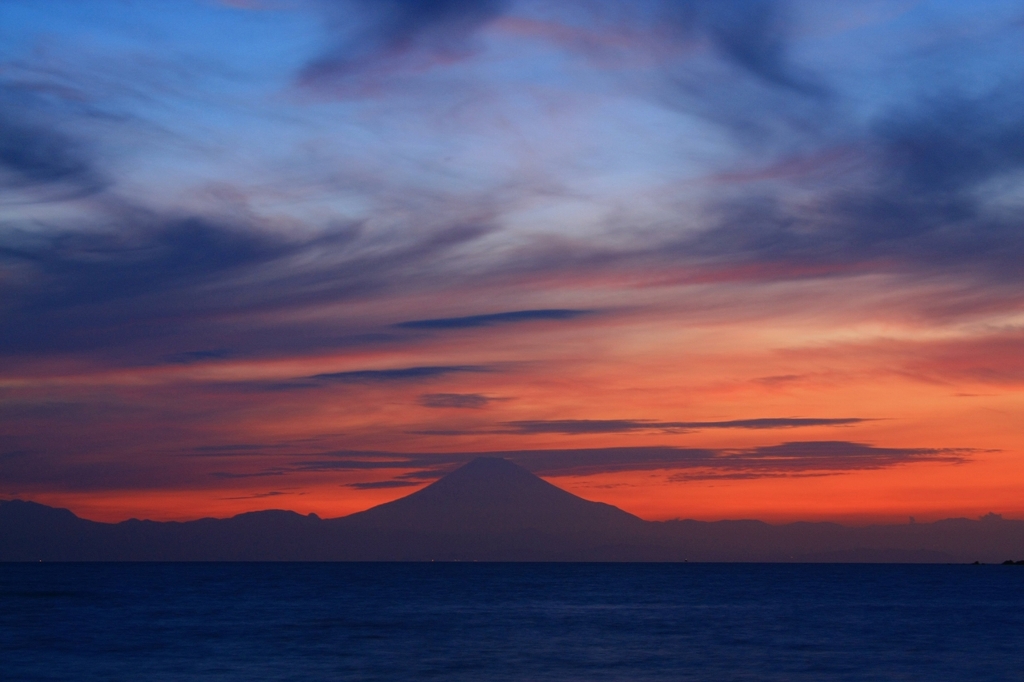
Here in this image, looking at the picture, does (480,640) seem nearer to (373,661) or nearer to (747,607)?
(373,661)

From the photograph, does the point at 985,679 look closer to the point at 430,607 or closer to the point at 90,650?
the point at 90,650

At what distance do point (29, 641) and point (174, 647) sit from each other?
9.74 m

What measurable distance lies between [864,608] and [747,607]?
10.1 meters

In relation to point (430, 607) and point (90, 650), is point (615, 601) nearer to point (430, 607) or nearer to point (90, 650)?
point (430, 607)

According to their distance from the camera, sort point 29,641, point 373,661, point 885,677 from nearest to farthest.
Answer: point 885,677
point 373,661
point 29,641

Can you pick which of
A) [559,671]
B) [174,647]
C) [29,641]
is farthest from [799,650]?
[29,641]

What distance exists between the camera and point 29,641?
56281 millimetres

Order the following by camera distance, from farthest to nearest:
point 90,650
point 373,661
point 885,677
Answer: point 90,650 → point 373,661 → point 885,677

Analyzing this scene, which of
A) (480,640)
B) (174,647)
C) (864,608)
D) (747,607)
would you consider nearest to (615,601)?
(747,607)

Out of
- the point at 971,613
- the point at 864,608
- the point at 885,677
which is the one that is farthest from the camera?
the point at 864,608

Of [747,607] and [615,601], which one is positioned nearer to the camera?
[747,607]

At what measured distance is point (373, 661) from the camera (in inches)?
1863

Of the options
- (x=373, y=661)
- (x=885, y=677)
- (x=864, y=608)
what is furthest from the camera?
(x=864, y=608)

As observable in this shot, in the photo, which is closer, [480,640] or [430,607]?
[480,640]
